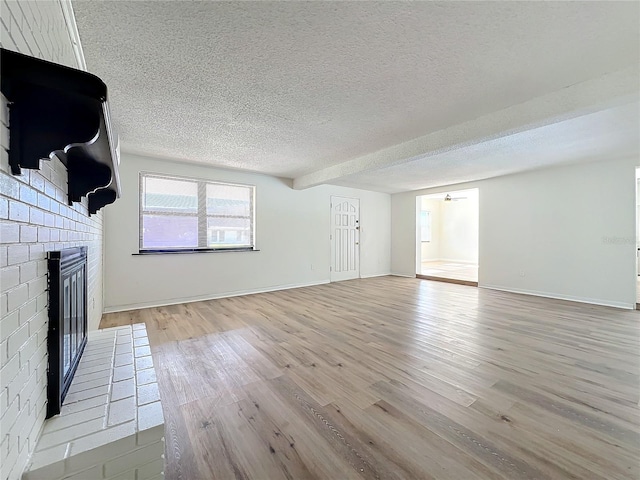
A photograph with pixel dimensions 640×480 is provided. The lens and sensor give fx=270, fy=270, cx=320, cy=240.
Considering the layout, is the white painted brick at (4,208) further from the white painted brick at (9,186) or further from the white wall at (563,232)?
the white wall at (563,232)

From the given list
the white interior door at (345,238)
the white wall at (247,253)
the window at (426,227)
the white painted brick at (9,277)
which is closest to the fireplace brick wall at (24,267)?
the white painted brick at (9,277)

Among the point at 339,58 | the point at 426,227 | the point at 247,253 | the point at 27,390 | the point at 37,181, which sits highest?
the point at 339,58

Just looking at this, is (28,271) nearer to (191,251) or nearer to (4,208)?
(4,208)

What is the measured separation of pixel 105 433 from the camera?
1.02m

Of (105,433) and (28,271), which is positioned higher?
(28,271)

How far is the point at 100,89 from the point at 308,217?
17.5 ft

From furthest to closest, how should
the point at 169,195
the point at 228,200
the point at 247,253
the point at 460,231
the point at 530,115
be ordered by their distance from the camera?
1. the point at 460,231
2. the point at 247,253
3. the point at 228,200
4. the point at 169,195
5. the point at 530,115

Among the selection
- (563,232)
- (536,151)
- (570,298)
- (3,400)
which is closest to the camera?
(3,400)

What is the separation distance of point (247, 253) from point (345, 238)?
2.64m

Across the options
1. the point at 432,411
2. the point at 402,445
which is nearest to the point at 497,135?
the point at 432,411

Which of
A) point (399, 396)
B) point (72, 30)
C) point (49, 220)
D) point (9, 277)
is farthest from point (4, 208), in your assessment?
point (399, 396)

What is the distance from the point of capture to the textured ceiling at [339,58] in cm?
146

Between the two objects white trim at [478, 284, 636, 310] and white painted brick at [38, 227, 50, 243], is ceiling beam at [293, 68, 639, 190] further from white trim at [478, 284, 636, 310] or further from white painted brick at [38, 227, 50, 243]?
A: white trim at [478, 284, 636, 310]

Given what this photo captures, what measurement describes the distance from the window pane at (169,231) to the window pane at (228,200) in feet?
1.34
